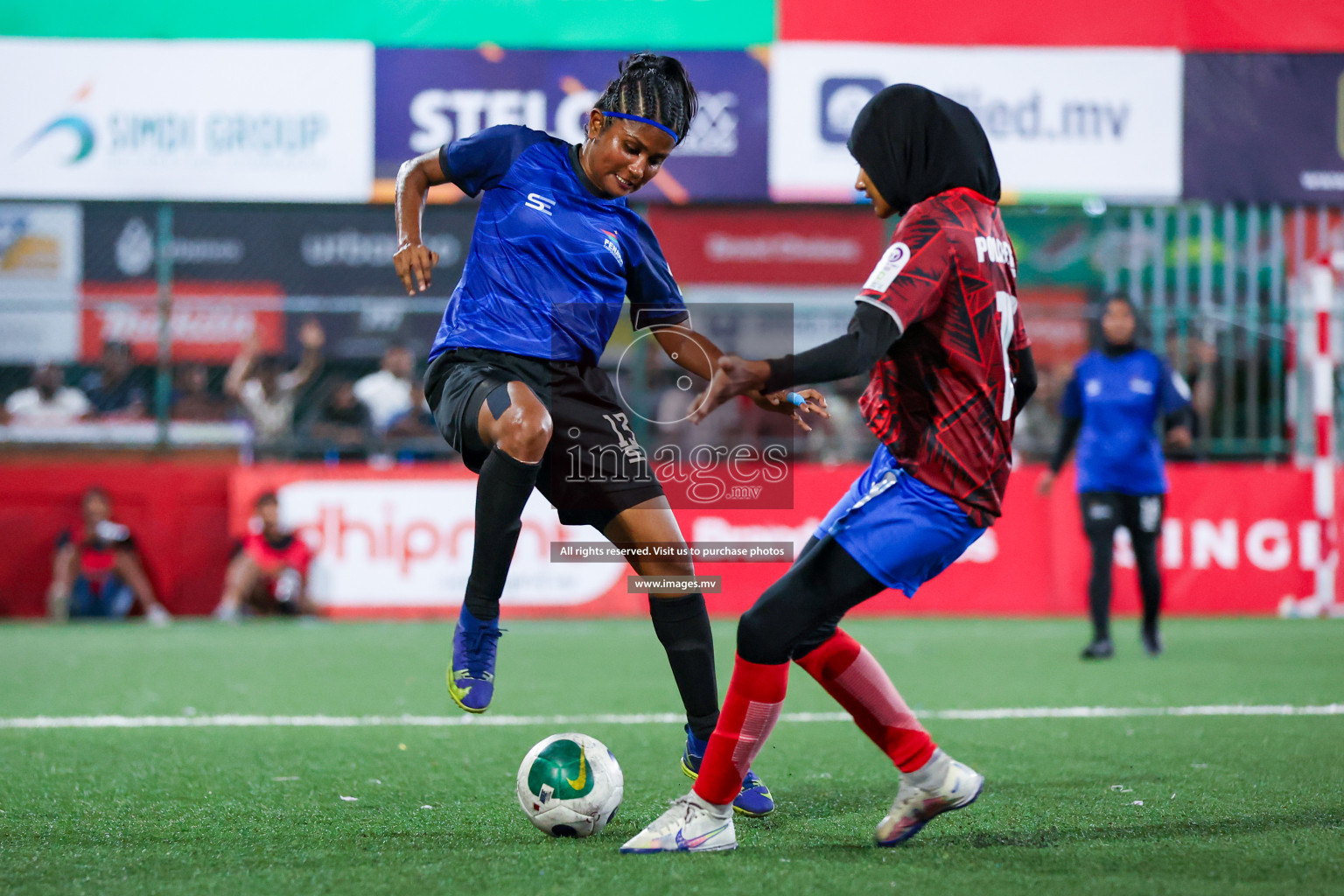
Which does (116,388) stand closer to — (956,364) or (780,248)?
(780,248)

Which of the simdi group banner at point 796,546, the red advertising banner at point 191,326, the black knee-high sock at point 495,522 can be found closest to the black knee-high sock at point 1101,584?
the simdi group banner at point 796,546

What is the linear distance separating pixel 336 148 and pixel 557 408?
8.65 meters

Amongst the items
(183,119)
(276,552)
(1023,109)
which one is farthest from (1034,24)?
(276,552)

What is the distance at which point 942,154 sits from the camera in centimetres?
352

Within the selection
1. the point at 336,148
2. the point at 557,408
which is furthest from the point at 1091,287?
the point at 557,408

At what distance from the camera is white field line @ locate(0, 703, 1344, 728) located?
235 inches

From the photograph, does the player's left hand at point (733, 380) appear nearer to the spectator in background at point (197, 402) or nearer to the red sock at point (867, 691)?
the red sock at point (867, 691)

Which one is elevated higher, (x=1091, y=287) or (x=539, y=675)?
(x=1091, y=287)

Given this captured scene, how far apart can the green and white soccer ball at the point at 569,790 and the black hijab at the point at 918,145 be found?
1.82 meters

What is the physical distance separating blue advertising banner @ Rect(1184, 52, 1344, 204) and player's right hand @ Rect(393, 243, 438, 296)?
1005 cm

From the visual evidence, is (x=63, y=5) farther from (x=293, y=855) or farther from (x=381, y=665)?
(x=293, y=855)

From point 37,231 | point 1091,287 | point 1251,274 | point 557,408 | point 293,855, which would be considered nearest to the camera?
point 293,855

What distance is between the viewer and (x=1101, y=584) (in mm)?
8625

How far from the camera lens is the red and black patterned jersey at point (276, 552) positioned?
36.7ft
